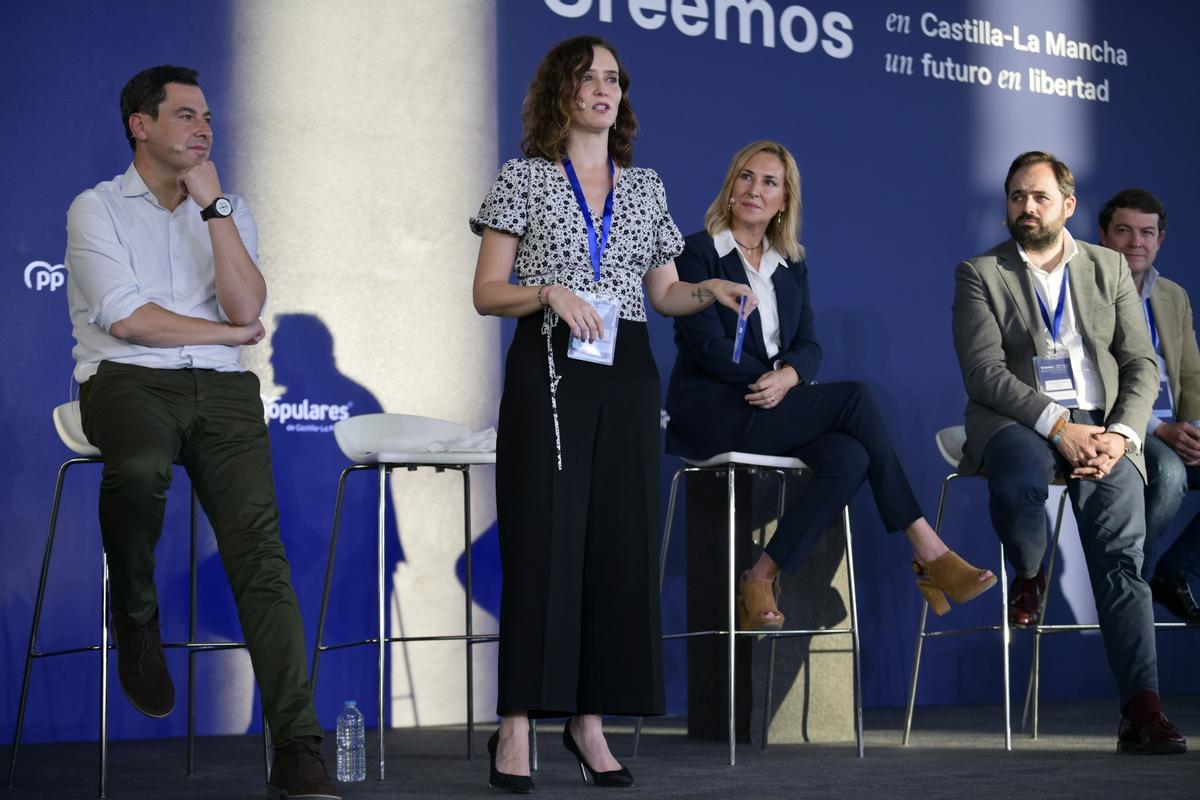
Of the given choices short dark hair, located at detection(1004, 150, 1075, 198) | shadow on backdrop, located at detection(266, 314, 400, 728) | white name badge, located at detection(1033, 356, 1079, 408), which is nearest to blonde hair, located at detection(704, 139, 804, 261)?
short dark hair, located at detection(1004, 150, 1075, 198)

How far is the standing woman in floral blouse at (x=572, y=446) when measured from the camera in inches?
119

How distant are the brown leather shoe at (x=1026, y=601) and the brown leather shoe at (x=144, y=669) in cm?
232

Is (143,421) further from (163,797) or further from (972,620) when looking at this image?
(972,620)

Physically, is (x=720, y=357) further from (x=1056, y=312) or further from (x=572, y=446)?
(x=572, y=446)

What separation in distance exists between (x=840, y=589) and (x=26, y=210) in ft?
8.93

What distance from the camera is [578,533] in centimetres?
305

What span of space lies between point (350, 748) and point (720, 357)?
4.78 feet

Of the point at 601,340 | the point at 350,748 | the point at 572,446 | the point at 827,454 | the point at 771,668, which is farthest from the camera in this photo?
the point at 771,668

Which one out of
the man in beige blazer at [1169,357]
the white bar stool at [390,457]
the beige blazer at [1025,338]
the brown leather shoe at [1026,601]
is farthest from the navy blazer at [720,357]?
the man in beige blazer at [1169,357]

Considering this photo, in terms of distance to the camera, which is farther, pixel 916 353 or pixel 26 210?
pixel 916 353

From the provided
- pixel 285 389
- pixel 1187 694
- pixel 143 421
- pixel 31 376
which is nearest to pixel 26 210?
pixel 31 376

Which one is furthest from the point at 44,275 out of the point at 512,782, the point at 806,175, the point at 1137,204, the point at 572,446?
the point at 1137,204

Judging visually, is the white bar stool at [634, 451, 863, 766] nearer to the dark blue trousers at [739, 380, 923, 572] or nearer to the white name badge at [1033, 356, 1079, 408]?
the dark blue trousers at [739, 380, 923, 572]

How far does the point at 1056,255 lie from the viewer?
4172 millimetres
